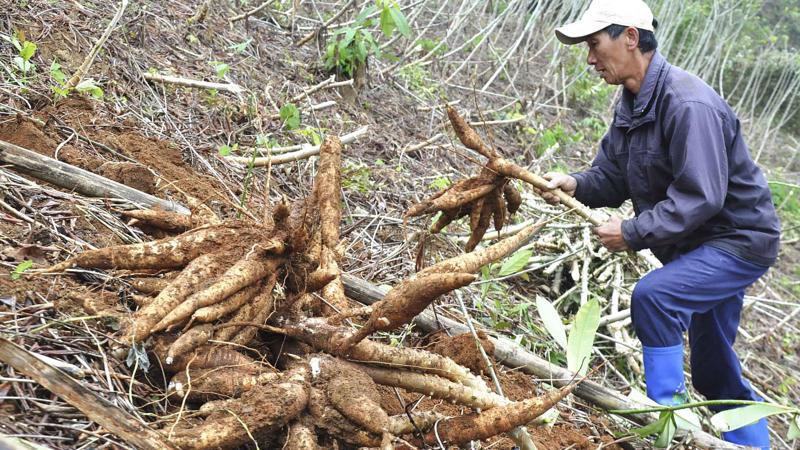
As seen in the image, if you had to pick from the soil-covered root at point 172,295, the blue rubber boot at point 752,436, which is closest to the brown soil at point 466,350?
the soil-covered root at point 172,295

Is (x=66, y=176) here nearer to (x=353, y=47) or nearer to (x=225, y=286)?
(x=225, y=286)

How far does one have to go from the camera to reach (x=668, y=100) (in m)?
2.74

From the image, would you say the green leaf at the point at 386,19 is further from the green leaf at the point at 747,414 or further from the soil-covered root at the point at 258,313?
the green leaf at the point at 747,414

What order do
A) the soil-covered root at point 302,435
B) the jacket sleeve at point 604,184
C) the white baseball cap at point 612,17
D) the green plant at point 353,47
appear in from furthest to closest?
the green plant at point 353,47, the jacket sleeve at point 604,184, the white baseball cap at point 612,17, the soil-covered root at point 302,435

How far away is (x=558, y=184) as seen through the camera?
10.2 ft

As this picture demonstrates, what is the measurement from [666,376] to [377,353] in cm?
143

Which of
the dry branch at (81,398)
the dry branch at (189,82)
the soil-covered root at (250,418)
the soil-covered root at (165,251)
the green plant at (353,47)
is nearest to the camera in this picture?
the dry branch at (81,398)

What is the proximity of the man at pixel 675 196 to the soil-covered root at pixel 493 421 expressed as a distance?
1.12 meters

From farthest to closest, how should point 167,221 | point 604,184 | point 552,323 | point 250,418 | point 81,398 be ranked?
point 604,184, point 552,323, point 167,221, point 250,418, point 81,398

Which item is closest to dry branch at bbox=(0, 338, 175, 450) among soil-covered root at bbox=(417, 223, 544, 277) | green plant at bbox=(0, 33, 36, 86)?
soil-covered root at bbox=(417, 223, 544, 277)

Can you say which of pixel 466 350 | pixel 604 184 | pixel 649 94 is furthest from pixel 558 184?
pixel 466 350

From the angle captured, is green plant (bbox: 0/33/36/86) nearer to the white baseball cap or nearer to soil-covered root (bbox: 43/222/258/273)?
soil-covered root (bbox: 43/222/258/273)

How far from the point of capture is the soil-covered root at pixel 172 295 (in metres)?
1.75

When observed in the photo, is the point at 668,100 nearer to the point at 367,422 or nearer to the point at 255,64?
the point at 367,422
